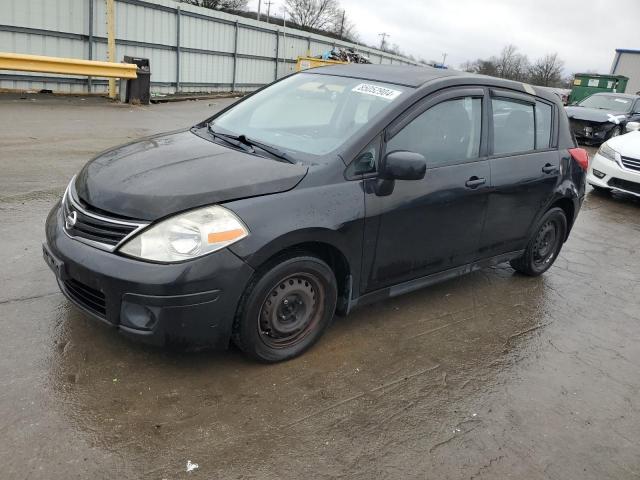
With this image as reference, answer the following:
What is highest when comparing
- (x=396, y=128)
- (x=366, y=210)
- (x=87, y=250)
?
(x=396, y=128)

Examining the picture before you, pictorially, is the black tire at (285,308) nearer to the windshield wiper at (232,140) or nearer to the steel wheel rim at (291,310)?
the steel wheel rim at (291,310)

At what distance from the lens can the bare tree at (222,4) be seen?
51062mm

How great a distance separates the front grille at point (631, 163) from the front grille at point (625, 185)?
222mm

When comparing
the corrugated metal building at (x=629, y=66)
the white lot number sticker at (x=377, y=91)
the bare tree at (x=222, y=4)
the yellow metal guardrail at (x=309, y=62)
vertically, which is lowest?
the yellow metal guardrail at (x=309, y=62)

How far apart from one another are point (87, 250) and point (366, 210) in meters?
1.58

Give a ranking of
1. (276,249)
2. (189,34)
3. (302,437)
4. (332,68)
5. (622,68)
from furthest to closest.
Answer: (622,68), (189,34), (332,68), (276,249), (302,437)

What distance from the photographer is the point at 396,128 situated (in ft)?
11.4

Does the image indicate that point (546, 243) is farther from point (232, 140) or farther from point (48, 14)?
point (48, 14)

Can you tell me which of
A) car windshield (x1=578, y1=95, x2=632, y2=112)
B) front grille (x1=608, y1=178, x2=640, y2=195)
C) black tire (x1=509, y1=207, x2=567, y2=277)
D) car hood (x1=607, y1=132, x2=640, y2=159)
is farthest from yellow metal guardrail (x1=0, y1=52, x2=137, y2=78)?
car windshield (x1=578, y1=95, x2=632, y2=112)

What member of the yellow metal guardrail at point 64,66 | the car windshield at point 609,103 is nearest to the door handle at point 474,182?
the yellow metal guardrail at point 64,66

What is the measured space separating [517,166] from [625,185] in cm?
531

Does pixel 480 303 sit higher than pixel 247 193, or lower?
lower

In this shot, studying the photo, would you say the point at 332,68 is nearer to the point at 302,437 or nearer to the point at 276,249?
the point at 276,249

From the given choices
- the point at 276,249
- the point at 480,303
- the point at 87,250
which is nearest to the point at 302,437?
the point at 276,249
